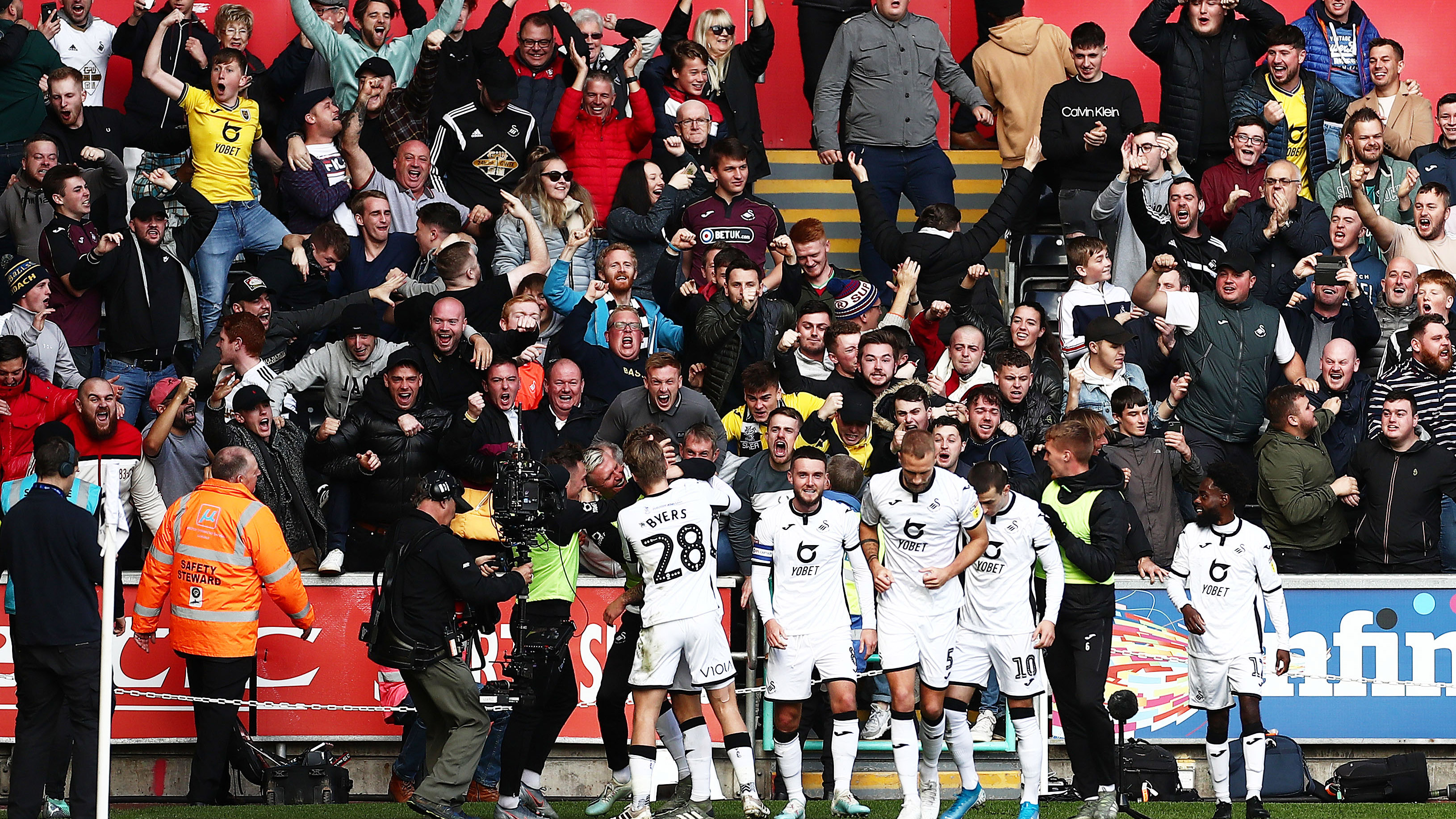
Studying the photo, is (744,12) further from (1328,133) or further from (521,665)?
(521,665)

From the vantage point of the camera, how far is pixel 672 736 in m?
9.70

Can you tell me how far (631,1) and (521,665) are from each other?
10.2 meters

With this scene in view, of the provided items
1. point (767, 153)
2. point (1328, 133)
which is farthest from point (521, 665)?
point (1328, 133)

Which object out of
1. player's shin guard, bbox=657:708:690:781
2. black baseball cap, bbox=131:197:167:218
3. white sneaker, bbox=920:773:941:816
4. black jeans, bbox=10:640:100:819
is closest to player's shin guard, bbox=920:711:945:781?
white sneaker, bbox=920:773:941:816

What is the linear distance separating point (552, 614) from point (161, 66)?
6.62 metres

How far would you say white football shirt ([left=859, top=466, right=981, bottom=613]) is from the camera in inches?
373

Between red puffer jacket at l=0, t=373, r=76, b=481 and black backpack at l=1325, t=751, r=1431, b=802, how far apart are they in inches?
335

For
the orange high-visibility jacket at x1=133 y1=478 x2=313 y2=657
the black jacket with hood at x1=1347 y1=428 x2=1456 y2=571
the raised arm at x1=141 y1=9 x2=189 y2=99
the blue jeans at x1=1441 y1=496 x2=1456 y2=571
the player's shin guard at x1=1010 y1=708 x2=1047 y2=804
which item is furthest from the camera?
the raised arm at x1=141 y1=9 x2=189 y2=99

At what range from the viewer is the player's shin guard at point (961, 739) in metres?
9.51

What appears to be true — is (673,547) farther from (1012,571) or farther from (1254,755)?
(1254,755)

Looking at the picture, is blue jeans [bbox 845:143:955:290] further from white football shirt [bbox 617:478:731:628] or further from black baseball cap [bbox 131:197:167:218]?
black baseball cap [bbox 131:197:167:218]

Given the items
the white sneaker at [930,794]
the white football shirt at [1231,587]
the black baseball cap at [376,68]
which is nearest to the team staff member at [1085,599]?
the white football shirt at [1231,587]

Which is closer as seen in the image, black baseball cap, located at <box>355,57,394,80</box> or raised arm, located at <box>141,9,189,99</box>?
raised arm, located at <box>141,9,189,99</box>

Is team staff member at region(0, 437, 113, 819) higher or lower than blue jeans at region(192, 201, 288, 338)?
lower
